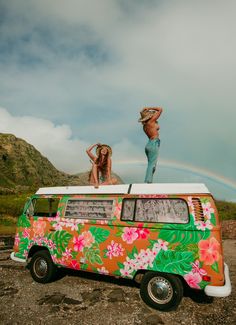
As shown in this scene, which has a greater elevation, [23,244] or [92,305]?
[23,244]

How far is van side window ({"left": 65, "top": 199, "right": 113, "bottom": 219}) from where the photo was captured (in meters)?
7.81

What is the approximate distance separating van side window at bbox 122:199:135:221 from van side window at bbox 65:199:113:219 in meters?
0.42

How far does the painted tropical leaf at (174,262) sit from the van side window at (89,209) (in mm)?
1786

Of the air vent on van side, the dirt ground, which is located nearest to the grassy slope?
the dirt ground

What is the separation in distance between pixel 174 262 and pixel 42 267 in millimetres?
4364

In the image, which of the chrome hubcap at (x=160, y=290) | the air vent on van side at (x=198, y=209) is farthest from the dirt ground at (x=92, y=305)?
the air vent on van side at (x=198, y=209)

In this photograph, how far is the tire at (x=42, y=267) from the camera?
27.7 feet

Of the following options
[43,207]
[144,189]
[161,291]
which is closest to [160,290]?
[161,291]

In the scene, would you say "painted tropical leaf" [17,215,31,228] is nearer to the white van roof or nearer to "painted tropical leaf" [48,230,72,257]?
"painted tropical leaf" [48,230,72,257]

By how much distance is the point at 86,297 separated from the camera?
24.5 feet

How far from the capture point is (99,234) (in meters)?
7.69

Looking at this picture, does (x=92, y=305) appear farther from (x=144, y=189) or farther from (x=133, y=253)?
(x=144, y=189)

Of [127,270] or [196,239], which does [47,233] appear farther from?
[196,239]

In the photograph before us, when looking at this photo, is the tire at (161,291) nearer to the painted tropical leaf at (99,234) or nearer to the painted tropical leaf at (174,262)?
the painted tropical leaf at (174,262)
